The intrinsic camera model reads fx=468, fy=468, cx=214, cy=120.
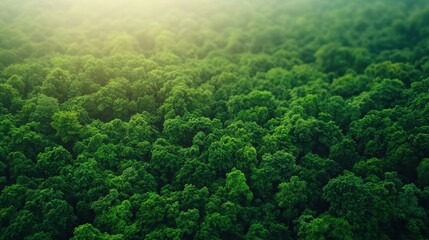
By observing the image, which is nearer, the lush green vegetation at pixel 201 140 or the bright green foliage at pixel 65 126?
the lush green vegetation at pixel 201 140

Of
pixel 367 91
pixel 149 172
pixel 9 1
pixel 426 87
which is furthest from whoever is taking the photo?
pixel 9 1

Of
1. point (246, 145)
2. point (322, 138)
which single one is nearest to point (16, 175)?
point (246, 145)

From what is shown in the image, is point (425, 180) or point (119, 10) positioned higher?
point (119, 10)

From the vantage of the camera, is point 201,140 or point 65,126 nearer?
point 65,126

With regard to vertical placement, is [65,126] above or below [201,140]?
above

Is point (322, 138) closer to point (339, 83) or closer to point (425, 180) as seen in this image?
point (425, 180)

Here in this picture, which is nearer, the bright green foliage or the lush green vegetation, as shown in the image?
the lush green vegetation

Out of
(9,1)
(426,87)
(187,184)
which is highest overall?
(9,1)

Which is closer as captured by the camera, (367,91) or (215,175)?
(215,175)
